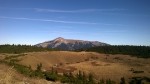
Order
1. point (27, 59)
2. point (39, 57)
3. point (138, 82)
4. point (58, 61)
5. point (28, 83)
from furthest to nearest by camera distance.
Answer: point (58, 61) < point (39, 57) < point (27, 59) < point (138, 82) < point (28, 83)

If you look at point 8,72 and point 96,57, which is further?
point 96,57

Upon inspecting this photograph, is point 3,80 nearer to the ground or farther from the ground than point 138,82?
farther from the ground

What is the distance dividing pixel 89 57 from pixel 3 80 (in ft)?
466

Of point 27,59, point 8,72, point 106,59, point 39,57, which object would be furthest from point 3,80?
point 106,59

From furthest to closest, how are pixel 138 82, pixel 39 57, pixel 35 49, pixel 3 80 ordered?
pixel 35 49
pixel 39 57
pixel 138 82
pixel 3 80

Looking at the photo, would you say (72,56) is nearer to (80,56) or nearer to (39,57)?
(80,56)

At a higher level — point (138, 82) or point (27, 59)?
point (27, 59)

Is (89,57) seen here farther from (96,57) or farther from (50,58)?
(50,58)

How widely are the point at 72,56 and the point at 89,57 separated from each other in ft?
37.9

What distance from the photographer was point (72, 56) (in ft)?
479

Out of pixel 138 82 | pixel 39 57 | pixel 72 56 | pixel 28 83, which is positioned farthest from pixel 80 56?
pixel 28 83

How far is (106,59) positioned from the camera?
141 metres

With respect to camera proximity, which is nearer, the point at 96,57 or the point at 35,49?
the point at 96,57

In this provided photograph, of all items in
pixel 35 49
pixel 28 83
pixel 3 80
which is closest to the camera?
pixel 3 80
